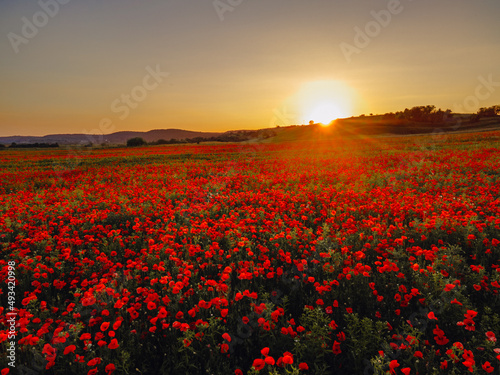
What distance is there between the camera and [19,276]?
467 cm

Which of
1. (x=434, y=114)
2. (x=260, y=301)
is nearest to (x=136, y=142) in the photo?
(x=260, y=301)

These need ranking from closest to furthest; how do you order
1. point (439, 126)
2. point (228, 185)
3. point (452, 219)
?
point (452, 219) → point (228, 185) → point (439, 126)

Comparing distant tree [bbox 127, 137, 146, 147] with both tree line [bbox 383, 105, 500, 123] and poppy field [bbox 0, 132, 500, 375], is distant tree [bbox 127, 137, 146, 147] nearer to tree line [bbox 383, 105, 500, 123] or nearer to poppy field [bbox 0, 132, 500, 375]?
poppy field [bbox 0, 132, 500, 375]

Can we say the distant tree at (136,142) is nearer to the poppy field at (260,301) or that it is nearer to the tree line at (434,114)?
the poppy field at (260,301)

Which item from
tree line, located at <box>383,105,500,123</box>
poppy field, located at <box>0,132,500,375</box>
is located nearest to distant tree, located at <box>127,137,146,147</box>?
poppy field, located at <box>0,132,500,375</box>

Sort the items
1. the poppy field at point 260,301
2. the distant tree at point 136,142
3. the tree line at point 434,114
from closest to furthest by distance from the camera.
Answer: the poppy field at point 260,301
the distant tree at point 136,142
the tree line at point 434,114

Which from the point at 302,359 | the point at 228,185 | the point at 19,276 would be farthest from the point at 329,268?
the point at 228,185

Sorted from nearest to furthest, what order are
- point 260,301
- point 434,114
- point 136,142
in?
A: point 260,301
point 136,142
point 434,114

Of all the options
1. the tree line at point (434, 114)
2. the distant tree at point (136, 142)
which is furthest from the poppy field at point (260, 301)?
the tree line at point (434, 114)

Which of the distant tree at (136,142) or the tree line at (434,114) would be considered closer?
the distant tree at (136,142)

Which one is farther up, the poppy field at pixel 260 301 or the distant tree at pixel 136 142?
the distant tree at pixel 136 142

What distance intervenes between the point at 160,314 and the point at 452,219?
579cm

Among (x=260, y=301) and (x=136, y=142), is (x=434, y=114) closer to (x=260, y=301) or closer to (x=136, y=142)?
(x=136, y=142)

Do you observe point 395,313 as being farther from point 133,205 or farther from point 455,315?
point 133,205
